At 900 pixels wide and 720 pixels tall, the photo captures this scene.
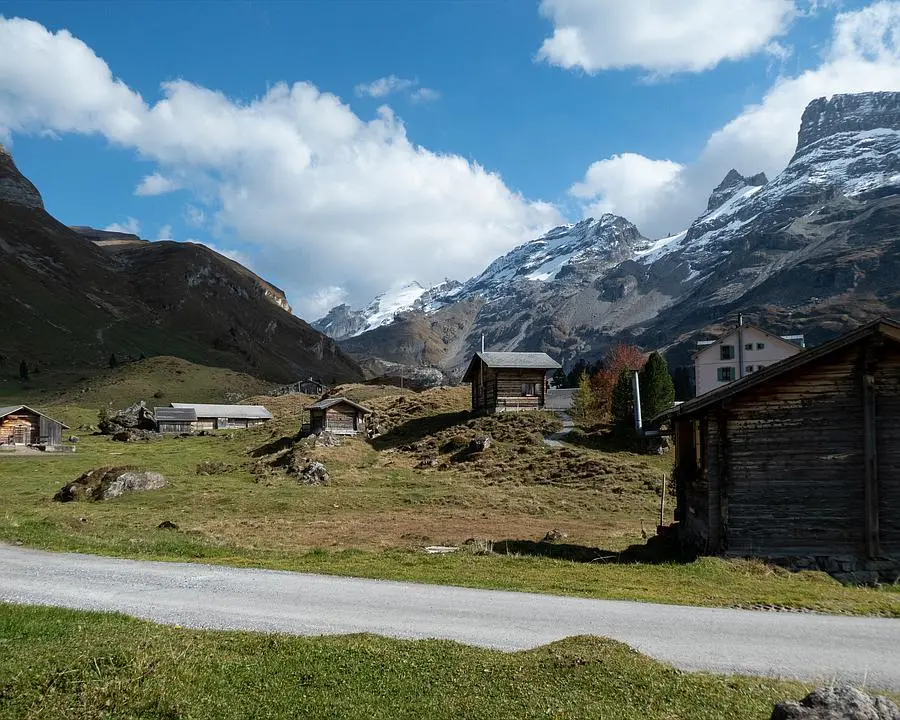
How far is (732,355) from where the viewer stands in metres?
83.9

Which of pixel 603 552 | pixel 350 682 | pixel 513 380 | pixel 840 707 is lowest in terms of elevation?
pixel 603 552

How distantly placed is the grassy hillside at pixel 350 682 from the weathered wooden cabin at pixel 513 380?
59.0 m

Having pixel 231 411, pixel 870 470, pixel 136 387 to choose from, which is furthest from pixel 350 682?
pixel 136 387

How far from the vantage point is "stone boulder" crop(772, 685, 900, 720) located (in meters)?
6.20

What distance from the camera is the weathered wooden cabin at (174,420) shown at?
93.2 metres

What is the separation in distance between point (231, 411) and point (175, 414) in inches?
346

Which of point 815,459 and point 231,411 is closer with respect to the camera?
point 815,459

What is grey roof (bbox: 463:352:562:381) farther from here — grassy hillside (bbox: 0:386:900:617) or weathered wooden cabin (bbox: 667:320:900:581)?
weathered wooden cabin (bbox: 667:320:900:581)

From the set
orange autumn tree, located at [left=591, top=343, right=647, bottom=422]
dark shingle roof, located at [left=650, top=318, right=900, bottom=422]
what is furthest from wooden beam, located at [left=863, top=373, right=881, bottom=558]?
orange autumn tree, located at [left=591, top=343, right=647, bottom=422]

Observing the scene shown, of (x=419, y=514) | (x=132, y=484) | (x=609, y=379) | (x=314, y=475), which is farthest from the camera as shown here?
(x=609, y=379)

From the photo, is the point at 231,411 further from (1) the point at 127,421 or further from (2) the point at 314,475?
(2) the point at 314,475

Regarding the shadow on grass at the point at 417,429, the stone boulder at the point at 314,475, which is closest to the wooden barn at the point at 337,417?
the shadow on grass at the point at 417,429

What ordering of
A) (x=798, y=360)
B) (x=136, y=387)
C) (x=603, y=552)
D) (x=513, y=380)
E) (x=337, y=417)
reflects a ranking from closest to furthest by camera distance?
1. (x=798, y=360)
2. (x=603, y=552)
3. (x=337, y=417)
4. (x=513, y=380)
5. (x=136, y=387)

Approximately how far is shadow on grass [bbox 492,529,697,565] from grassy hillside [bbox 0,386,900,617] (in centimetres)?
13
